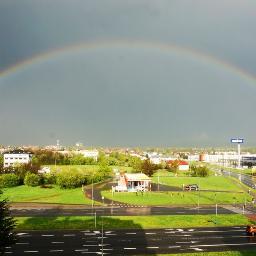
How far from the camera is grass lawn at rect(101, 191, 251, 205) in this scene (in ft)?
238

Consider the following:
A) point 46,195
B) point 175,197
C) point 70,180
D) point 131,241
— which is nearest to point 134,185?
point 175,197

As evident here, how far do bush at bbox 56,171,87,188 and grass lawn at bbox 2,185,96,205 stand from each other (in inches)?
63.1

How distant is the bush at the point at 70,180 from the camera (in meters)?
91.3

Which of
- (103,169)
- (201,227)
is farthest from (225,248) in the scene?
(103,169)

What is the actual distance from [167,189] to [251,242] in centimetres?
4639

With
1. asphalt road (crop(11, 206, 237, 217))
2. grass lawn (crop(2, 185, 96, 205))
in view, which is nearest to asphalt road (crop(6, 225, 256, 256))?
asphalt road (crop(11, 206, 237, 217))

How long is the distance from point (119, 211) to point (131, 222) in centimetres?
881

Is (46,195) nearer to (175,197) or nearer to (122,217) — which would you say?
(175,197)

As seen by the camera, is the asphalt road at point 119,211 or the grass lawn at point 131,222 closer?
the grass lawn at point 131,222

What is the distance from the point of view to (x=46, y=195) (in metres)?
81.9

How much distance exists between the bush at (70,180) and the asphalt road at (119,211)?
26954 mm

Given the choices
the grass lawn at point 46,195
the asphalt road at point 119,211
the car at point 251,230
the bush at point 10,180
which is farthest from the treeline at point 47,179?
the car at point 251,230

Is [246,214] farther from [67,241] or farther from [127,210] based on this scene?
[67,241]

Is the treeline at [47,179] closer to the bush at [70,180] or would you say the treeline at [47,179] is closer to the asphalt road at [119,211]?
the bush at [70,180]
